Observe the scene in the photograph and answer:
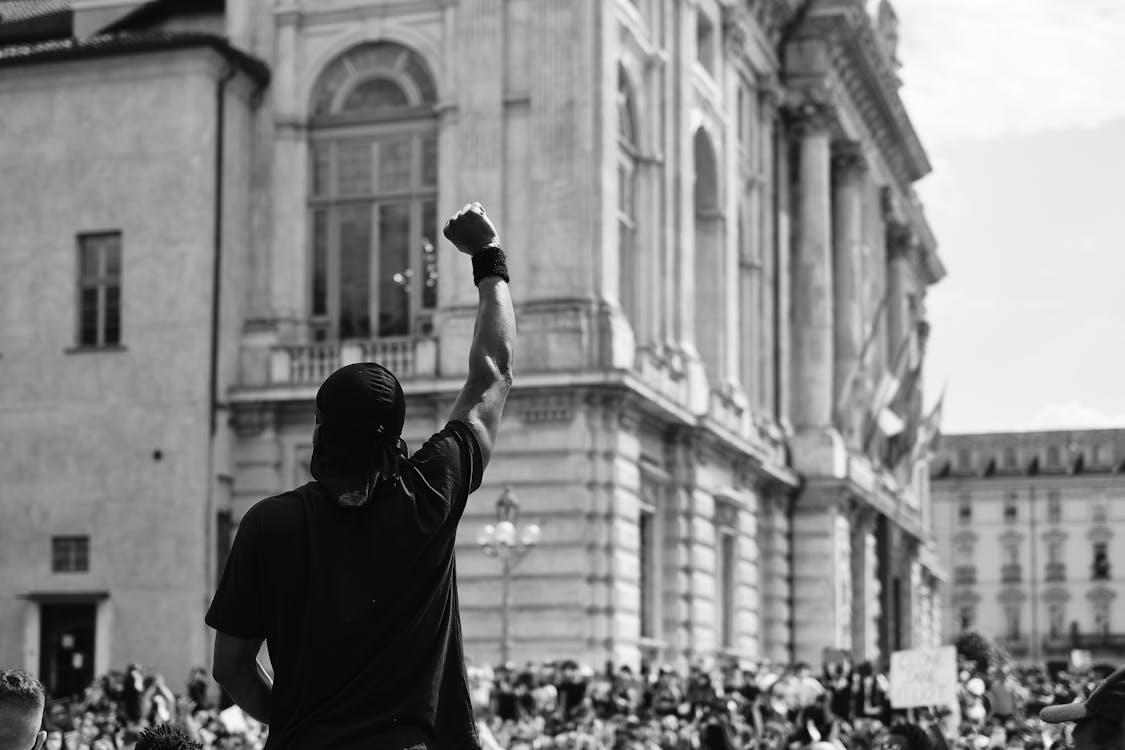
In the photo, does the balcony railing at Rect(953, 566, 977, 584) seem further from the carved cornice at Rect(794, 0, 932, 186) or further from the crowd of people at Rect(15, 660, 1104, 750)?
the crowd of people at Rect(15, 660, 1104, 750)

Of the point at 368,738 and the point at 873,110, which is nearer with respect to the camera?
the point at 368,738

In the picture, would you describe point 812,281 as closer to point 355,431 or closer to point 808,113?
point 808,113

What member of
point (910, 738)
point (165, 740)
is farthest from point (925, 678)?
point (165, 740)

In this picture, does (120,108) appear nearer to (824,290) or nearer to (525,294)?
(525,294)

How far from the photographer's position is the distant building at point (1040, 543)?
493 feet

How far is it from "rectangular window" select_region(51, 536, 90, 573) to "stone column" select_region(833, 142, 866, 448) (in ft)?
94.2

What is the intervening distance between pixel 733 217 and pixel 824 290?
360 inches

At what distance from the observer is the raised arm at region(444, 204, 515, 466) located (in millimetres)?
5840

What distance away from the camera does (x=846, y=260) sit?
6644cm

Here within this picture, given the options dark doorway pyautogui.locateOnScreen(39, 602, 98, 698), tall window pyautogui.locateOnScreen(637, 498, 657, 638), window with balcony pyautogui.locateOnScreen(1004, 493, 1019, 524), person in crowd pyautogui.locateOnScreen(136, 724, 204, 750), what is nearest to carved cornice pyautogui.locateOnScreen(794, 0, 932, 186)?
tall window pyautogui.locateOnScreen(637, 498, 657, 638)

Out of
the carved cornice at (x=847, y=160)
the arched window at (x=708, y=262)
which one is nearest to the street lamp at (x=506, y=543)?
the arched window at (x=708, y=262)

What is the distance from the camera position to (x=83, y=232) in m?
42.4

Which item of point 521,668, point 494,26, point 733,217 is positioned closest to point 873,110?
point 733,217

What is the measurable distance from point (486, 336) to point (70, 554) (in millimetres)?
36626
